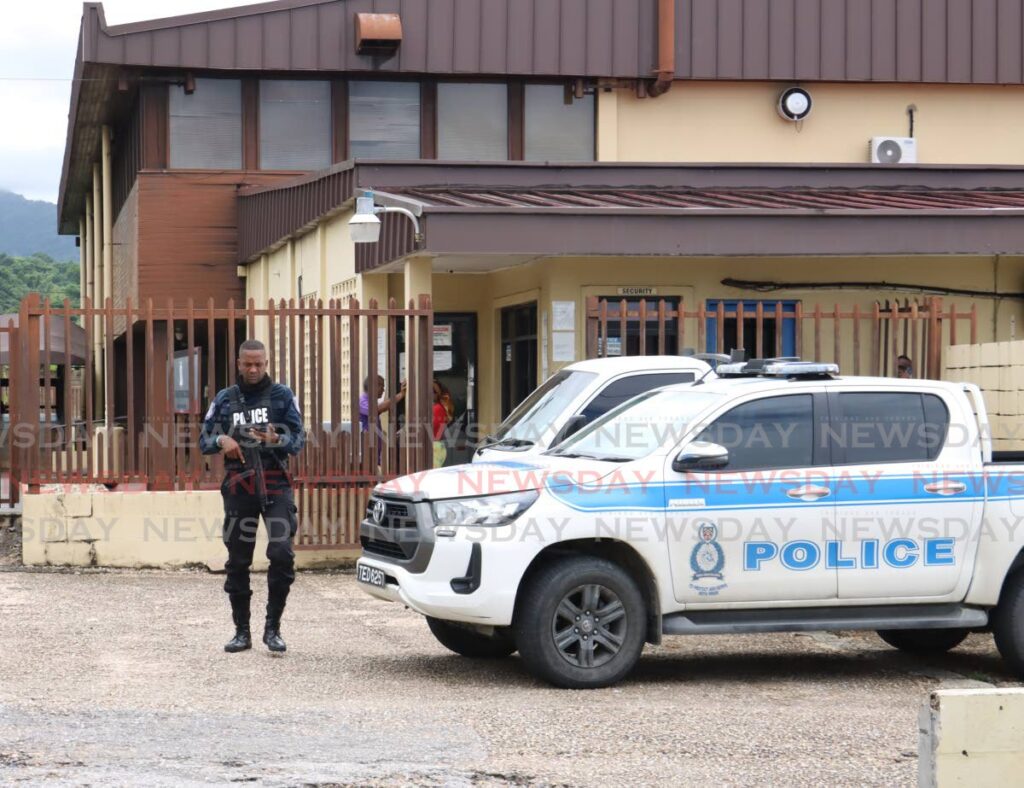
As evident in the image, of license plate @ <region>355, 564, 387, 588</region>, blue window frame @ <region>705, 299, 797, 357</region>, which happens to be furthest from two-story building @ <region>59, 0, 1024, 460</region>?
license plate @ <region>355, 564, 387, 588</region>

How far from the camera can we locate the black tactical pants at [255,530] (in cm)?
1029

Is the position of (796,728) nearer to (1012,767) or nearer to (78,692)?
(1012,767)

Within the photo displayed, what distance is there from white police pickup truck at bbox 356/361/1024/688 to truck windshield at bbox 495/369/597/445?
2210 mm

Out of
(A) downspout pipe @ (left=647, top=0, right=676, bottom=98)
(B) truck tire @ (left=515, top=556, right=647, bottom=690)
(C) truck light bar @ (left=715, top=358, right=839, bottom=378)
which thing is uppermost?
(A) downspout pipe @ (left=647, top=0, right=676, bottom=98)

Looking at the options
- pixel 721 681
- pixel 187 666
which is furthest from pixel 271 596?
pixel 721 681

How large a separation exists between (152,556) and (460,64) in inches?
532

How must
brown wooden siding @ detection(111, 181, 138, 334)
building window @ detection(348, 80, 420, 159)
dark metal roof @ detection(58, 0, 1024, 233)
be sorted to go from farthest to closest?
1. building window @ detection(348, 80, 420, 159)
2. brown wooden siding @ detection(111, 181, 138, 334)
3. dark metal roof @ detection(58, 0, 1024, 233)

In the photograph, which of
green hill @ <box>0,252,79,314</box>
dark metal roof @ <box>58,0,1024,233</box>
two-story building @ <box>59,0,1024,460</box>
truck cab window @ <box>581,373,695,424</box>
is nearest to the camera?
truck cab window @ <box>581,373,695,424</box>

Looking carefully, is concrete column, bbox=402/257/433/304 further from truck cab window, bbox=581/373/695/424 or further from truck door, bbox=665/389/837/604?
truck door, bbox=665/389/837/604

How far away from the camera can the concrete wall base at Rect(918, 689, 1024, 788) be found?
6012 mm

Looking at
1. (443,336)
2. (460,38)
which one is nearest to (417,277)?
(443,336)

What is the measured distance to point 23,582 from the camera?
13562 millimetres

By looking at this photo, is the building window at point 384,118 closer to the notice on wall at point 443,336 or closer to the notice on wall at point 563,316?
the notice on wall at point 443,336

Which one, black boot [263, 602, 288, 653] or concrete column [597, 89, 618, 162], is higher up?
concrete column [597, 89, 618, 162]
